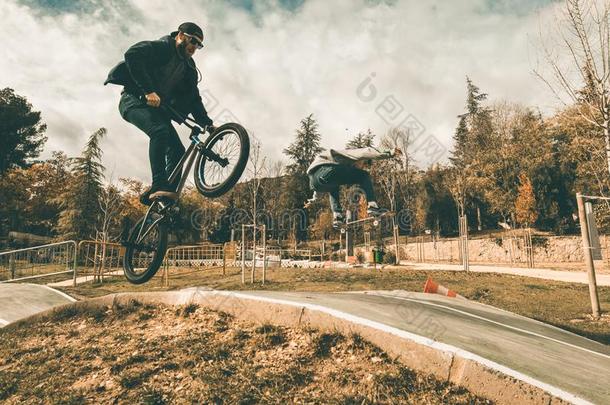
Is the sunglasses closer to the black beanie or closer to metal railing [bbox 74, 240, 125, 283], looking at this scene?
the black beanie

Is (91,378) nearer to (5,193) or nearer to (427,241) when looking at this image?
(427,241)

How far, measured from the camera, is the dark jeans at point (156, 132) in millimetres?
4727

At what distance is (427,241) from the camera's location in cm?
4225

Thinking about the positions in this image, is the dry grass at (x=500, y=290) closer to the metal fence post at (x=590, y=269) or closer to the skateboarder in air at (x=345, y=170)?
→ the metal fence post at (x=590, y=269)

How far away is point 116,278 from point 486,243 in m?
33.0

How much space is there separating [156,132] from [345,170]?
10.7ft

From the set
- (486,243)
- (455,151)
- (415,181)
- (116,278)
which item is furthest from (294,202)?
(116,278)

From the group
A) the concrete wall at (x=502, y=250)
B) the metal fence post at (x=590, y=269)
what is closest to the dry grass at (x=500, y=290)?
the metal fence post at (x=590, y=269)

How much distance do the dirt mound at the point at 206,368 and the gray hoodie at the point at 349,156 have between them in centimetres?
319

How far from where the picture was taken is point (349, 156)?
21.7ft

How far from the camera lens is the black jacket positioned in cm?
442

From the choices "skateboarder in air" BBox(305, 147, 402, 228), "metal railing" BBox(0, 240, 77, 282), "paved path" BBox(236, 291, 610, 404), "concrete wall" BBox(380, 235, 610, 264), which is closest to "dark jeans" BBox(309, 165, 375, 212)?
"skateboarder in air" BBox(305, 147, 402, 228)

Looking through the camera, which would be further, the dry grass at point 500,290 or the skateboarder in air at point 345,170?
the dry grass at point 500,290

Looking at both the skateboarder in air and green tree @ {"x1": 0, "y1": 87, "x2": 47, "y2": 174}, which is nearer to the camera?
the skateboarder in air
